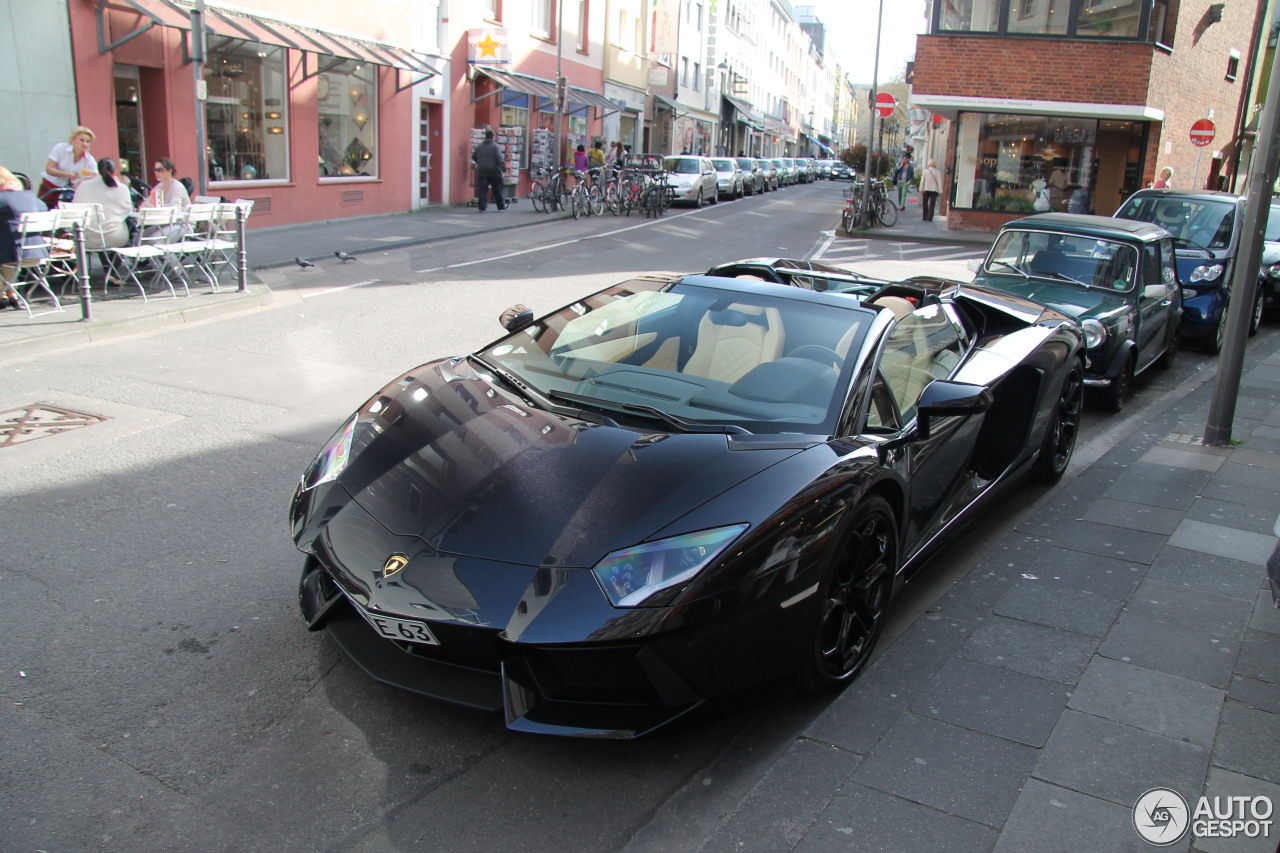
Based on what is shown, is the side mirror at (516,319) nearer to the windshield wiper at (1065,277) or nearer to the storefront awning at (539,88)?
the windshield wiper at (1065,277)

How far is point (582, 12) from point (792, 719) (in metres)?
32.7

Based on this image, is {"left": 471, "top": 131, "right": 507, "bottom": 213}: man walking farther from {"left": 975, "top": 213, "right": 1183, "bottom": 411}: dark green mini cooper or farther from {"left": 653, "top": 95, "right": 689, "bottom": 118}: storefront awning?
{"left": 653, "top": 95, "right": 689, "bottom": 118}: storefront awning

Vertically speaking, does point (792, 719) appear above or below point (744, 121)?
below

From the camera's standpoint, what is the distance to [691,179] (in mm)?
31047

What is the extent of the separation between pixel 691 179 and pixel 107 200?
2233 cm

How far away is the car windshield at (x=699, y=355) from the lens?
3.87 metres

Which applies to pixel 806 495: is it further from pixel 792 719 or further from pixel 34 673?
pixel 34 673

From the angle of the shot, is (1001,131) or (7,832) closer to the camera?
(7,832)

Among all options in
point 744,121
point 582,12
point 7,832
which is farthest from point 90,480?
point 744,121

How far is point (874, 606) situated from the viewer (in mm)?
3746

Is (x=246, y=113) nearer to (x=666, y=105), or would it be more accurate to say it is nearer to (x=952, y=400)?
(x=952, y=400)

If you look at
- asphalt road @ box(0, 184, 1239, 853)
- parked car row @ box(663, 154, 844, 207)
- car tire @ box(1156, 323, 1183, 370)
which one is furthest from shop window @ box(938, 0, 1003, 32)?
asphalt road @ box(0, 184, 1239, 853)

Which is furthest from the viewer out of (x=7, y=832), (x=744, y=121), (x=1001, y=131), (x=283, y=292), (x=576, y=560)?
(x=744, y=121)

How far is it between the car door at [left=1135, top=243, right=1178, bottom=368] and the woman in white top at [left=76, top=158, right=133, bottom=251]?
388 inches
